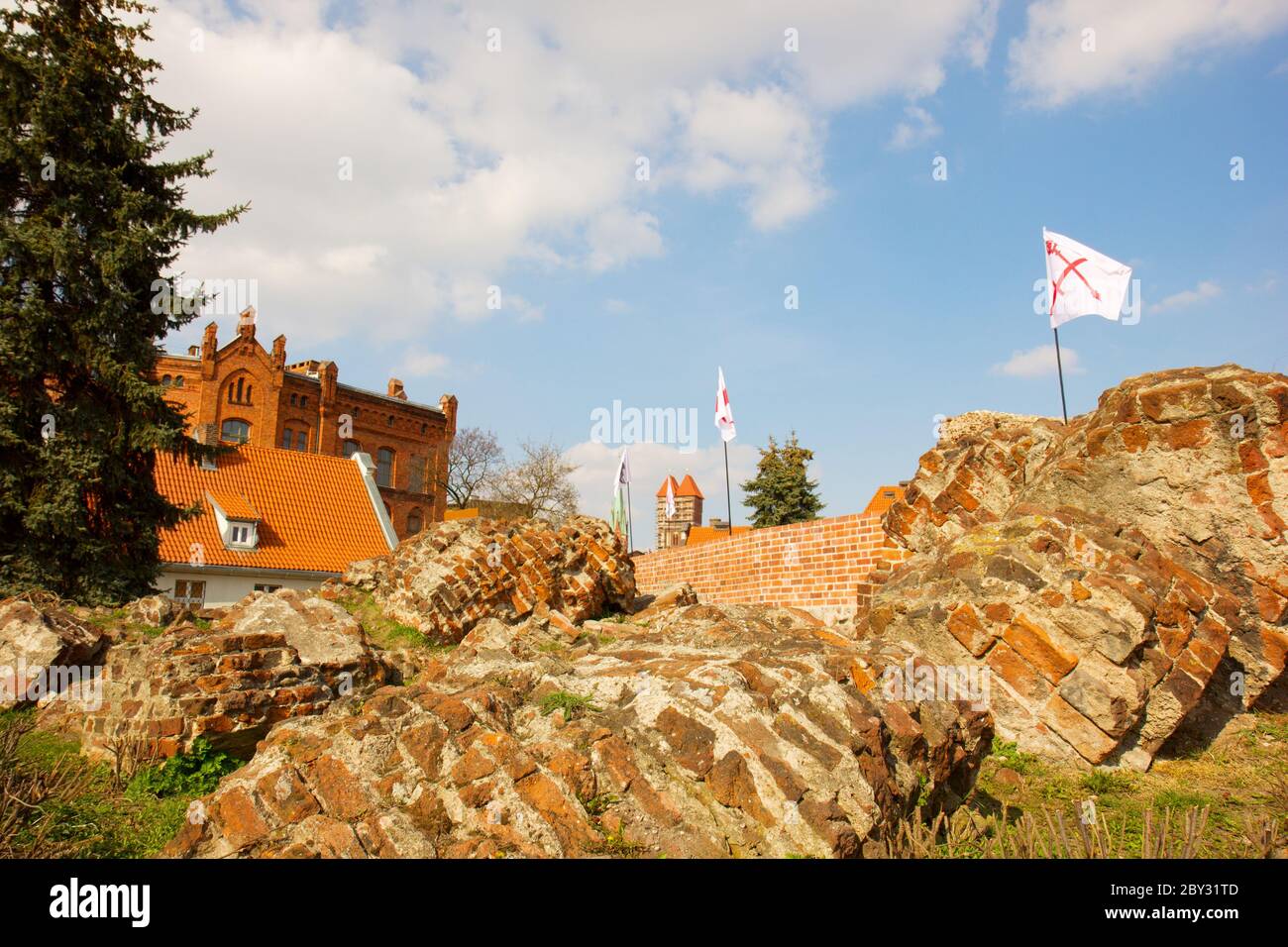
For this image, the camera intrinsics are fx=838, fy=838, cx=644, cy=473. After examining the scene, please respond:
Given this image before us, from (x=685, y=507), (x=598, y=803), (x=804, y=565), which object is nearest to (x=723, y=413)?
(x=804, y=565)

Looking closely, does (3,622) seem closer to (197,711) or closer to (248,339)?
(197,711)

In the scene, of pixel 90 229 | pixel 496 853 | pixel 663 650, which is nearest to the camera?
pixel 496 853

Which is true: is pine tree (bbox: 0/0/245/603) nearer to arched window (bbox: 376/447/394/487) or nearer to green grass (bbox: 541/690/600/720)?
green grass (bbox: 541/690/600/720)

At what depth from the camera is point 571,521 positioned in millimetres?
12133

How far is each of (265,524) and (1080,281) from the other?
22.4 meters

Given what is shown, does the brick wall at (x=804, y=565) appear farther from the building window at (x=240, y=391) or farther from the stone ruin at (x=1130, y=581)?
the building window at (x=240, y=391)

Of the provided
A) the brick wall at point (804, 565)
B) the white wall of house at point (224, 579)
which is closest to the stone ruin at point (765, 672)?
the brick wall at point (804, 565)

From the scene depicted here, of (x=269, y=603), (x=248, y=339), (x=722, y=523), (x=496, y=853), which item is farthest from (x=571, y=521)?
(x=248, y=339)

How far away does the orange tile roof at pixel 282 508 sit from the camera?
23688 mm

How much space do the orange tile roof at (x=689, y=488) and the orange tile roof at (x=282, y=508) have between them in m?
21.0

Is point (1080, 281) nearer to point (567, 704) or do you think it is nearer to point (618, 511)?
point (567, 704)

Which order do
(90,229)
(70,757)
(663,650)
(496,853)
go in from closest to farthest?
(496,853) < (663,650) < (70,757) < (90,229)

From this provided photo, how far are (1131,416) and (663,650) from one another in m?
4.91

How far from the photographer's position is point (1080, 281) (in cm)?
1130
